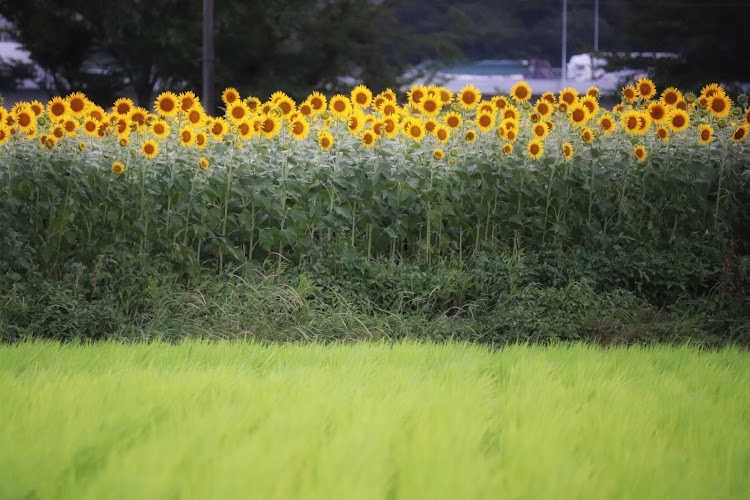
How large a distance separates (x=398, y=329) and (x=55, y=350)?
84.0 inches

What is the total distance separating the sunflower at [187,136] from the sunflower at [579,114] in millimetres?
2779

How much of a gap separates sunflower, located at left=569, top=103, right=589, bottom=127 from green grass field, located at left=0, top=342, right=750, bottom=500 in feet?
9.78

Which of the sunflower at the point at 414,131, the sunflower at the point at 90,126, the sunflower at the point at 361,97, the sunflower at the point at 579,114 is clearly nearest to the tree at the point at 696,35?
the sunflower at the point at 579,114

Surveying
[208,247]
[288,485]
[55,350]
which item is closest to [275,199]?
[208,247]

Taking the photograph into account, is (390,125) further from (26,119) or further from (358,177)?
(26,119)

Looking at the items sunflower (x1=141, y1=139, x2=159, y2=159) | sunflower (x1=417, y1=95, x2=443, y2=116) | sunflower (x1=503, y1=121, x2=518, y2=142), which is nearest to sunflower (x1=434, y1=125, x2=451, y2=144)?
sunflower (x1=417, y1=95, x2=443, y2=116)

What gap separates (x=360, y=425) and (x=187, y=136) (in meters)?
3.83

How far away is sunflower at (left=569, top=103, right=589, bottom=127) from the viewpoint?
7.10 m

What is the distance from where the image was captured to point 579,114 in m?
7.14

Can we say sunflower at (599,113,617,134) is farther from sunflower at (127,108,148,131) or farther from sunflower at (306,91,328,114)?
sunflower at (127,108,148,131)

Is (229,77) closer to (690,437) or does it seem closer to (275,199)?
(275,199)

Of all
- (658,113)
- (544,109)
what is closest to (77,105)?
(544,109)

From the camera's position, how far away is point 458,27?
74.3 feet

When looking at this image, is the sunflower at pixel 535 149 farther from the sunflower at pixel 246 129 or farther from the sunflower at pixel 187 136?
the sunflower at pixel 187 136
